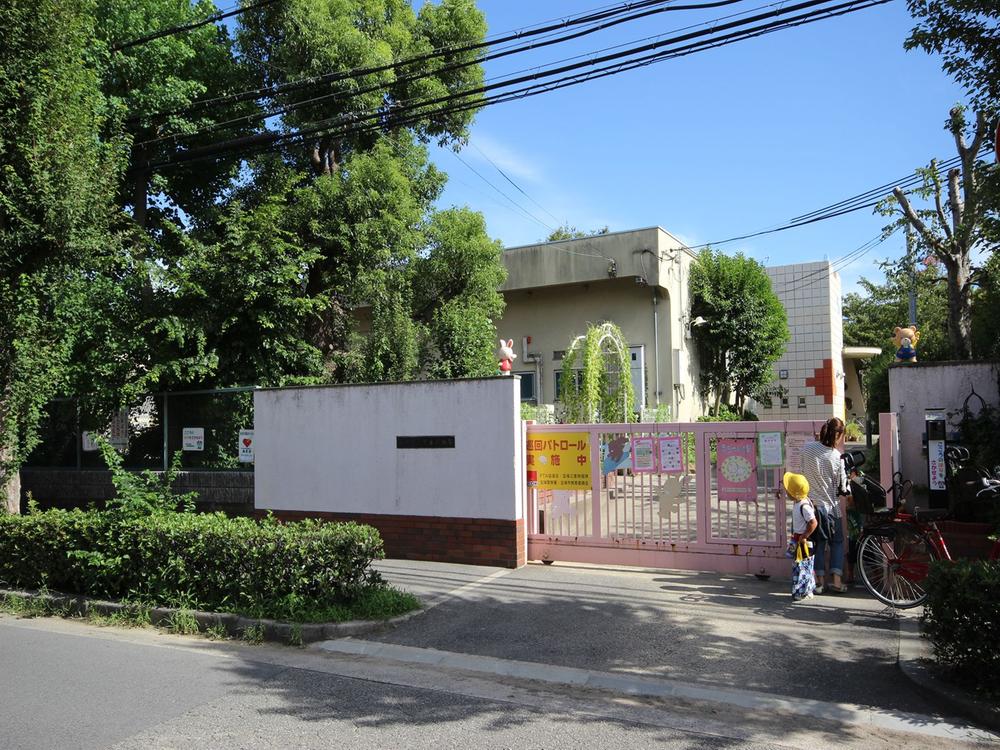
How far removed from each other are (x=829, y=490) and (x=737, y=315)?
15571mm

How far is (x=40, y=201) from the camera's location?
9.86 m

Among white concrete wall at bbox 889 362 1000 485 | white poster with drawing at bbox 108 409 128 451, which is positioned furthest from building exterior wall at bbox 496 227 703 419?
white poster with drawing at bbox 108 409 128 451

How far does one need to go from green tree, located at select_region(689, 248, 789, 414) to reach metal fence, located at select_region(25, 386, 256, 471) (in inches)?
583

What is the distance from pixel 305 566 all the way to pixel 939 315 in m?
31.2

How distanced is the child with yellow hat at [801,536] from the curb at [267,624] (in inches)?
150

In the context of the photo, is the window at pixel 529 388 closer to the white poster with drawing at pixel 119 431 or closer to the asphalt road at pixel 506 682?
the white poster with drawing at pixel 119 431

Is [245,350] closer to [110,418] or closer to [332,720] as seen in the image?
[110,418]

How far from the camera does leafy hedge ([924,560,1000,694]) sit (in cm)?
496

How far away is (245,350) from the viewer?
1373cm

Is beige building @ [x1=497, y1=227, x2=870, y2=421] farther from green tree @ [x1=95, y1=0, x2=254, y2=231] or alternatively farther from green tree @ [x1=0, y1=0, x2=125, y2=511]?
green tree @ [x1=0, y1=0, x2=125, y2=511]

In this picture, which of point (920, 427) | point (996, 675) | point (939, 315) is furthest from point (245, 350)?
point (939, 315)

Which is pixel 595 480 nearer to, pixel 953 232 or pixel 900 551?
pixel 900 551

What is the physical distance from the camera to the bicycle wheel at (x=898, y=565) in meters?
7.19

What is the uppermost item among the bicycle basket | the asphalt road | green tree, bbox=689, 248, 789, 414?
green tree, bbox=689, 248, 789, 414
